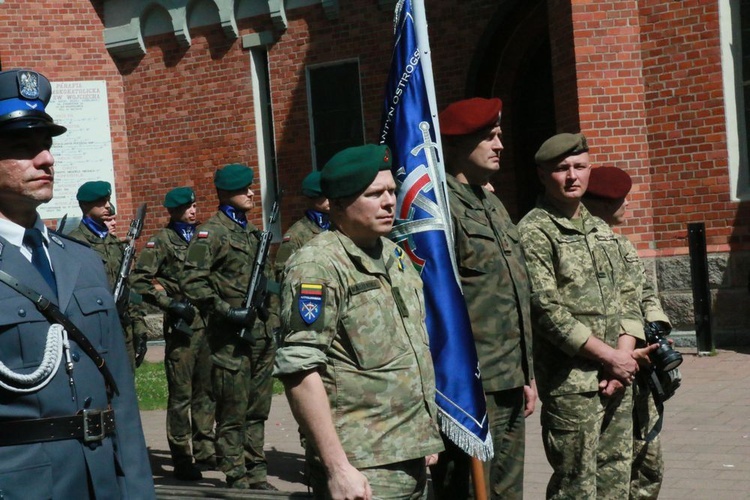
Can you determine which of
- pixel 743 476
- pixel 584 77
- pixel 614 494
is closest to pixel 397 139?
pixel 614 494

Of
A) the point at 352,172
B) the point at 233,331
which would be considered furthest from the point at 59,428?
the point at 233,331

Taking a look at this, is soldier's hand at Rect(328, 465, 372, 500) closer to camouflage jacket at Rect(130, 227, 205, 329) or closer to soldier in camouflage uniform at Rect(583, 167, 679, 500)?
soldier in camouflage uniform at Rect(583, 167, 679, 500)

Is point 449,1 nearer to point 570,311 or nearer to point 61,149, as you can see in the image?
point 61,149

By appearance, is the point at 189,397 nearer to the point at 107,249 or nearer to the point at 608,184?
the point at 107,249

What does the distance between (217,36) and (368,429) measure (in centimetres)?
1398

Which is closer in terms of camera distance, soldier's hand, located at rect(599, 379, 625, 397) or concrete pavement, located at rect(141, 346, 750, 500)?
soldier's hand, located at rect(599, 379, 625, 397)

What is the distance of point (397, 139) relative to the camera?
5.29 meters

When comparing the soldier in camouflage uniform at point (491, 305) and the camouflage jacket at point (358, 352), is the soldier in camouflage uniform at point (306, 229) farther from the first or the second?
the camouflage jacket at point (358, 352)

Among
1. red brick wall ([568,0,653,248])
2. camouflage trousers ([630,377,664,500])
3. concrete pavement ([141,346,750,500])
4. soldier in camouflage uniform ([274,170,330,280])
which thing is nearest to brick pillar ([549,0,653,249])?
red brick wall ([568,0,653,248])

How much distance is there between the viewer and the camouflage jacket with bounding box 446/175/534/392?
5047mm

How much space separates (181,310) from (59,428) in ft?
17.5

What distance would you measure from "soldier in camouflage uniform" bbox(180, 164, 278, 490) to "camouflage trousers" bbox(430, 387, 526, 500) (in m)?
2.76

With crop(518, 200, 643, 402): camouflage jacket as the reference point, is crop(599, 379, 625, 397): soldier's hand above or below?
below

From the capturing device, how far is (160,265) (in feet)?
30.7
